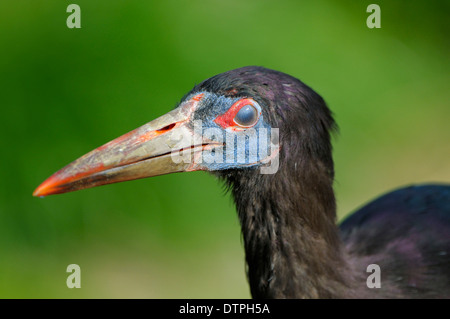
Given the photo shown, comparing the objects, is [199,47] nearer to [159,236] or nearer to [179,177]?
[179,177]

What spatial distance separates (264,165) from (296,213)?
0.27 meters

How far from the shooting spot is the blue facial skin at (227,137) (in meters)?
2.70

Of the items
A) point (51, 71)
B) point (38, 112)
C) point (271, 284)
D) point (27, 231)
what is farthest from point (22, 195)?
point (271, 284)

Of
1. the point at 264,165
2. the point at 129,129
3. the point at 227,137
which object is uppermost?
the point at 129,129

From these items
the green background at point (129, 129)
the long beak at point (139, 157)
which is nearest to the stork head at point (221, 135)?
the long beak at point (139, 157)

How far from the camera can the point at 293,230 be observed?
275cm

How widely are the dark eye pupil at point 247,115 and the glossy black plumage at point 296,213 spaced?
1.9 inches

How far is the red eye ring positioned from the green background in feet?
9.41

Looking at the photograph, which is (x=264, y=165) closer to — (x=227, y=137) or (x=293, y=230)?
(x=227, y=137)

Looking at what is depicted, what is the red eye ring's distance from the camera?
268 cm

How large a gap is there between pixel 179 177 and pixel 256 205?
3.00 m

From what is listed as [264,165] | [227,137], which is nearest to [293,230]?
[264,165]

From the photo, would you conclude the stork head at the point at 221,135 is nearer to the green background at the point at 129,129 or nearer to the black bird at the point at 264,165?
the black bird at the point at 264,165

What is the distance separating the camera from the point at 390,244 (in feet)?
10.7
